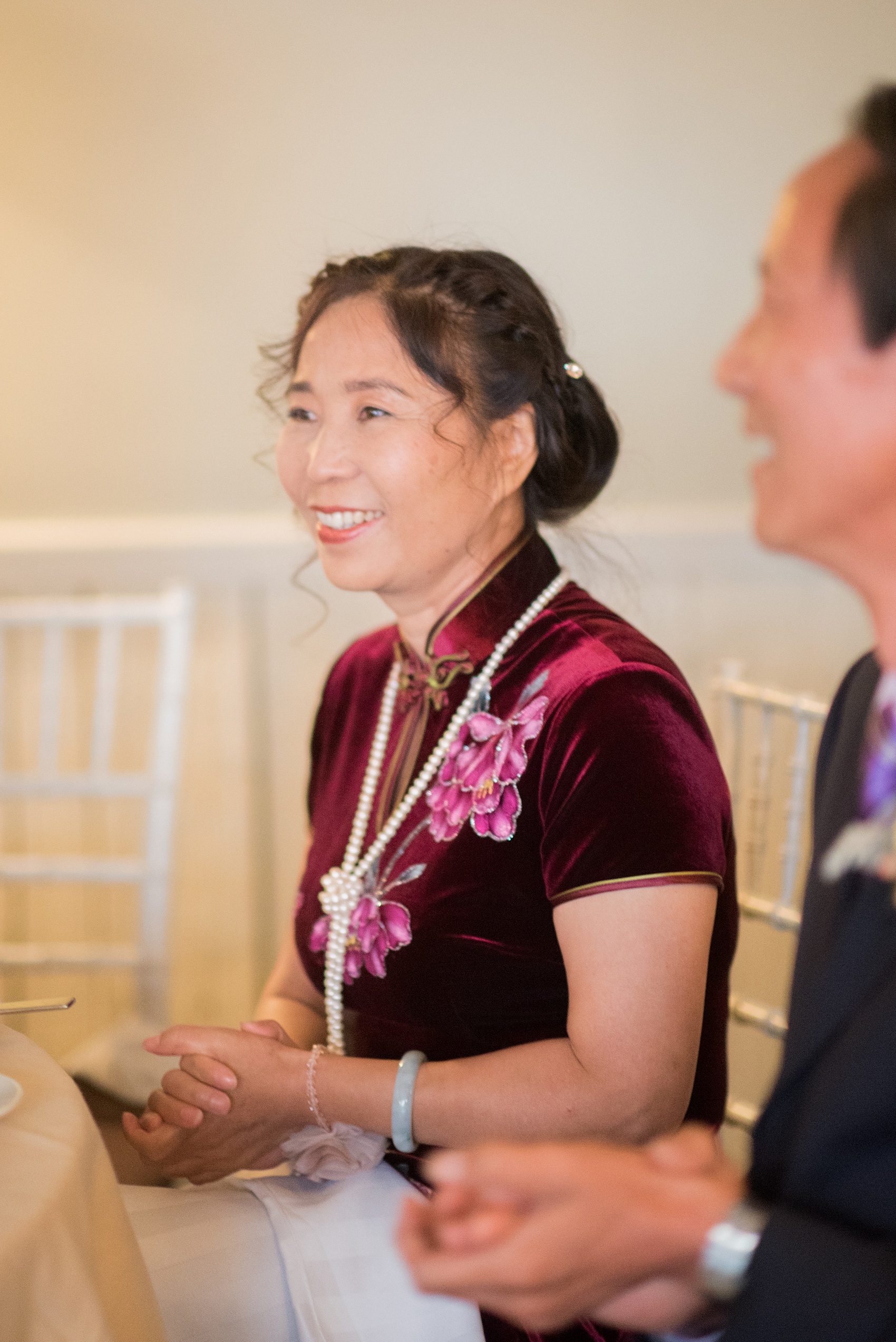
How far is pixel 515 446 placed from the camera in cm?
135

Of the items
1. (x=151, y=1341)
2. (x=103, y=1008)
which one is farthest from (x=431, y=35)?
(x=151, y=1341)

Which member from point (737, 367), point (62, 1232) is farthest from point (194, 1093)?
point (737, 367)

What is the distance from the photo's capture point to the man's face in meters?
0.70

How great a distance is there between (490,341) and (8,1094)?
0.88 m

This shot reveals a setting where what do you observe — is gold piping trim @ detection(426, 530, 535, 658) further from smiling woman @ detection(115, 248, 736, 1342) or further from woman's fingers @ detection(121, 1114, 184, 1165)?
woman's fingers @ detection(121, 1114, 184, 1165)

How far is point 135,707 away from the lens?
270 cm

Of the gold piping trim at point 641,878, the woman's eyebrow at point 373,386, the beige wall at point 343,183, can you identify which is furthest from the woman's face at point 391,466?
the beige wall at point 343,183

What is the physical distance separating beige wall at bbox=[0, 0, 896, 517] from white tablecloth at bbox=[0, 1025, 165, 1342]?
1.90 metres

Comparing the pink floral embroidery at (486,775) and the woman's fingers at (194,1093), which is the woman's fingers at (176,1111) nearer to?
the woman's fingers at (194,1093)

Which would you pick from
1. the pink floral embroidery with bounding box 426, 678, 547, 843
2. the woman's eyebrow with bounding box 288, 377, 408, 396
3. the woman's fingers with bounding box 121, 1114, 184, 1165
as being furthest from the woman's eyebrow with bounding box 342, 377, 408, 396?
the woman's fingers with bounding box 121, 1114, 184, 1165

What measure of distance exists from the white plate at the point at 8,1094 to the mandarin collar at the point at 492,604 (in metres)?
0.63

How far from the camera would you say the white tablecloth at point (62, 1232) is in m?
0.76

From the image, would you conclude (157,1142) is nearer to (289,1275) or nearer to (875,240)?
(289,1275)

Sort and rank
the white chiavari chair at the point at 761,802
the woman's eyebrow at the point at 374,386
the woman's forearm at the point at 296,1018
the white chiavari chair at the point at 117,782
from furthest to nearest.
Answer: the white chiavari chair at the point at 117,782 → the white chiavari chair at the point at 761,802 → the woman's forearm at the point at 296,1018 → the woman's eyebrow at the point at 374,386
